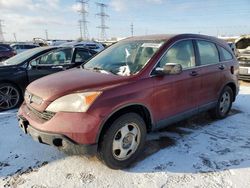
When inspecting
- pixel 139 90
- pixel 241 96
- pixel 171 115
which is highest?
pixel 139 90

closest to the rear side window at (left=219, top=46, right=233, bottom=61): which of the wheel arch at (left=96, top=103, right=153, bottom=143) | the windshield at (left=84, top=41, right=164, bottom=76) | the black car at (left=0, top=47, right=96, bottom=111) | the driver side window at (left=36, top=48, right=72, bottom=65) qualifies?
the windshield at (left=84, top=41, right=164, bottom=76)

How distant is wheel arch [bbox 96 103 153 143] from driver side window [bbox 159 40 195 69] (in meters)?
0.70

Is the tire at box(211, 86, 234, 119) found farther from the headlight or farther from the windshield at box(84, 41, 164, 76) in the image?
the headlight

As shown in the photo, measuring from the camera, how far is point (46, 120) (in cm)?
306

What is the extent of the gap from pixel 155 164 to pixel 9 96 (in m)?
4.02

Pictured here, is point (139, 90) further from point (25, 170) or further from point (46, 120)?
point (25, 170)

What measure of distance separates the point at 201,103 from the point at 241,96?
10.1 feet

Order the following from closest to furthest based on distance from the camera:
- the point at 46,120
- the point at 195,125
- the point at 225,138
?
the point at 46,120, the point at 225,138, the point at 195,125

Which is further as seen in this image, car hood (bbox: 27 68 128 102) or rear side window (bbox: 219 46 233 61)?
rear side window (bbox: 219 46 233 61)

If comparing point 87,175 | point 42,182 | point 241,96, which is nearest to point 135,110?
point 87,175

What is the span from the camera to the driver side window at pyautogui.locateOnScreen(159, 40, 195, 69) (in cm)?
379

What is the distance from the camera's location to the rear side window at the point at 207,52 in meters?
4.49

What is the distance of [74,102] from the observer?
9.71 feet

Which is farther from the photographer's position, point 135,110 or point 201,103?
point 201,103
